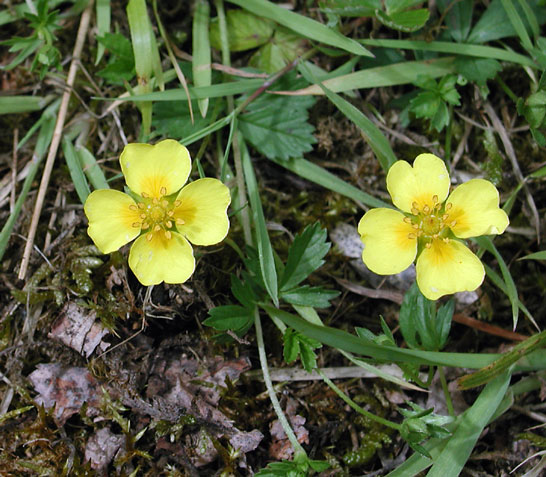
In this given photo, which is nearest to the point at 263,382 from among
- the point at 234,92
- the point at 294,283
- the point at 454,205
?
the point at 294,283

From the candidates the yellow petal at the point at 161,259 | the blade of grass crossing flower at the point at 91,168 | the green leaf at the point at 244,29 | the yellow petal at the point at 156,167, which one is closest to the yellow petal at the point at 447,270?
the yellow petal at the point at 161,259

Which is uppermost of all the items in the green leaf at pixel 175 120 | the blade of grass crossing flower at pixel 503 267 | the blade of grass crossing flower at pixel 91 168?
the green leaf at pixel 175 120

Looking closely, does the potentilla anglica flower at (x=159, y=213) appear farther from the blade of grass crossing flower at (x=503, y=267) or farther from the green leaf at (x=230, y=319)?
the blade of grass crossing flower at (x=503, y=267)

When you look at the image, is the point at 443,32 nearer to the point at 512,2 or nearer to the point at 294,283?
the point at 512,2

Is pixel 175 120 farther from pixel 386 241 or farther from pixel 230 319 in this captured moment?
pixel 386 241

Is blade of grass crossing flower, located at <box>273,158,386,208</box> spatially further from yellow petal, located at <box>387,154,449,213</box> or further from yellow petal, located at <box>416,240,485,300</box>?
yellow petal, located at <box>416,240,485,300</box>
